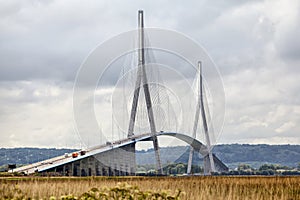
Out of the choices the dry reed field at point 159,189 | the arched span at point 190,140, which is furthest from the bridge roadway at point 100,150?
the dry reed field at point 159,189

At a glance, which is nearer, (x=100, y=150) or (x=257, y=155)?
(x=100, y=150)

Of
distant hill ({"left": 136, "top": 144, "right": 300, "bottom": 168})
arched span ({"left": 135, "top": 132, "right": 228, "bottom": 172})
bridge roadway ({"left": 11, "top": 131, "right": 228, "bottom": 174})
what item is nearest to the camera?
bridge roadway ({"left": 11, "top": 131, "right": 228, "bottom": 174})

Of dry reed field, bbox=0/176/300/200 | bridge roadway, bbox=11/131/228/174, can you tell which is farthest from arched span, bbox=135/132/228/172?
dry reed field, bbox=0/176/300/200

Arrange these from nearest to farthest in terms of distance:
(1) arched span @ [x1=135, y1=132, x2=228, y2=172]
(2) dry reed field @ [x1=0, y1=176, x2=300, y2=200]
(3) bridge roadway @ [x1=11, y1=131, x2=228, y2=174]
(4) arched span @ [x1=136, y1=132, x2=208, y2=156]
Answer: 1. (2) dry reed field @ [x1=0, y1=176, x2=300, y2=200]
2. (3) bridge roadway @ [x1=11, y1=131, x2=228, y2=174]
3. (1) arched span @ [x1=135, y1=132, x2=228, y2=172]
4. (4) arched span @ [x1=136, y1=132, x2=208, y2=156]

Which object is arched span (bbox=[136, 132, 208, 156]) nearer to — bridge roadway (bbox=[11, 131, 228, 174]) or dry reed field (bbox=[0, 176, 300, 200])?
bridge roadway (bbox=[11, 131, 228, 174])

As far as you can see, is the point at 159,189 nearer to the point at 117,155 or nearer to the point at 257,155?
the point at 117,155

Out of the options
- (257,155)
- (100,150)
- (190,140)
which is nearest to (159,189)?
(100,150)

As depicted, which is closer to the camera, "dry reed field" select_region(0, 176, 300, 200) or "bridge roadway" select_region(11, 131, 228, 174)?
"dry reed field" select_region(0, 176, 300, 200)

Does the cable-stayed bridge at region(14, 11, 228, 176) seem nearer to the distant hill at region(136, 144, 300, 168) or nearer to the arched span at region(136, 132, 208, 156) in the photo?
the arched span at region(136, 132, 208, 156)

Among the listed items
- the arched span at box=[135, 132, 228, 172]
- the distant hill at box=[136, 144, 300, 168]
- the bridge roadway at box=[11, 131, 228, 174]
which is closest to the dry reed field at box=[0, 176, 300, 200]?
the bridge roadway at box=[11, 131, 228, 174]

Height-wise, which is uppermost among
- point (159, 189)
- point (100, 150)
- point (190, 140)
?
point (190, 140)

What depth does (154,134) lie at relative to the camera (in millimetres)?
49781

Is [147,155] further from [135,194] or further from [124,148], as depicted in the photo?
[135,194]

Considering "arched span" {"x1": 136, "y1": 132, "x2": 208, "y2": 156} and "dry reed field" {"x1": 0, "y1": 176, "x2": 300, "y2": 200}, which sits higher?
"arched span" {"x1": 136, "y1": 132, "x2": 208, "y2": 156}
